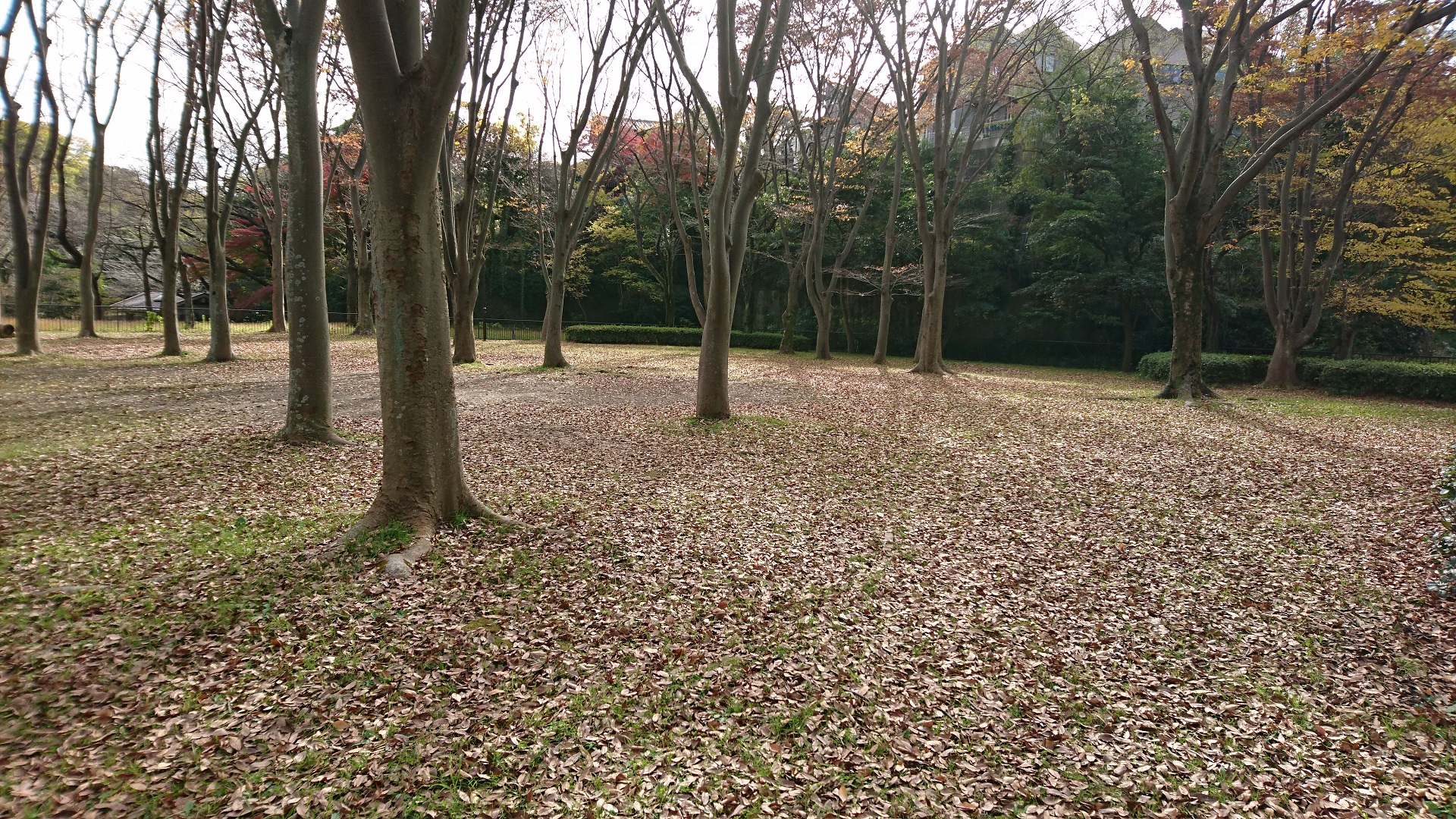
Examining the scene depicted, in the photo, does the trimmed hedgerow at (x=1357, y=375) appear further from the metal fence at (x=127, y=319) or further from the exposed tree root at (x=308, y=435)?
the metal fence at (x=127, y=319)

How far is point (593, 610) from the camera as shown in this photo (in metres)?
4.03

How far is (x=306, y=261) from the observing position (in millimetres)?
7395

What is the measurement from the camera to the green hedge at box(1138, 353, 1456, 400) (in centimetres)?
1510

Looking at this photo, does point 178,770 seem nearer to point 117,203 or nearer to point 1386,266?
point 1386,266

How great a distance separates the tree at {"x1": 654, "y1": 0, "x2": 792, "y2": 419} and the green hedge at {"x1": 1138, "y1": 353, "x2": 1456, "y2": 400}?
39.6 feet

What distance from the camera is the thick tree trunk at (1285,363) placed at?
1736cm

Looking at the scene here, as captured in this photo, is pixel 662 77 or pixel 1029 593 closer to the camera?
pixel 1029 593

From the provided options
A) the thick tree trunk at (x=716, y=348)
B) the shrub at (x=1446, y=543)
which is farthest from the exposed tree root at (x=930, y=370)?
the shrub at (x=1446, y=543)

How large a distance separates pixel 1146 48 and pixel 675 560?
43.7ft

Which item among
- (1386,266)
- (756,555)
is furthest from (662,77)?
(1386,266)

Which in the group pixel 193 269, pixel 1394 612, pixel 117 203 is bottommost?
pixel 1394 612

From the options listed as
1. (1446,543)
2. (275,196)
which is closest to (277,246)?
(275,196)

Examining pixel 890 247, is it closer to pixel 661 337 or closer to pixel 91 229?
pixel 661 337

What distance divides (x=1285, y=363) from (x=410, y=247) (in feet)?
67.0
